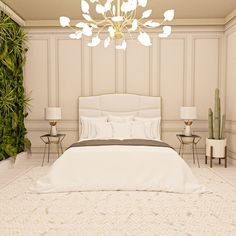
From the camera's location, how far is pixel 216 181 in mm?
4742

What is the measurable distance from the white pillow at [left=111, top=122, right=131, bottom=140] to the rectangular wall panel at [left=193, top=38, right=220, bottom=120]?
1870 millimetres

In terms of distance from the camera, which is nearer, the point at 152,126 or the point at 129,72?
the point at 152,126

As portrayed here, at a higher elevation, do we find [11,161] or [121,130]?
[121,130]

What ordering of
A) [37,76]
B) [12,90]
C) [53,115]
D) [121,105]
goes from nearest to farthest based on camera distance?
[12,90] → [53,115] → [121,105] → [37,76]

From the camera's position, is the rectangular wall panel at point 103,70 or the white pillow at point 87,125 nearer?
the white pillow at point 87,125

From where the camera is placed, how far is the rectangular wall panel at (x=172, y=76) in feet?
22.1

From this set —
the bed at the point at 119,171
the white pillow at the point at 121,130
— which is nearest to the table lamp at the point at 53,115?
the white pillow at the point at 121,130

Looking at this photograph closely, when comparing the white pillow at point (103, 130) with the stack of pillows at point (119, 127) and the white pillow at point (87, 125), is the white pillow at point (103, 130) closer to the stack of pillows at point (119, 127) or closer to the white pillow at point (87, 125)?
the stack of pillows at point (119, 127)

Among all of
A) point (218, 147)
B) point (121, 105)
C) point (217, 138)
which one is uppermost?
point (121, 105)

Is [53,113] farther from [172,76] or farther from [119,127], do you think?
[172,76]

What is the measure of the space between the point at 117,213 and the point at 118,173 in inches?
38.4

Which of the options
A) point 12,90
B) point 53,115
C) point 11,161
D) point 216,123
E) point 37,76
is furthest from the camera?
point 37,76

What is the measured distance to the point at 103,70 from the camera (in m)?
6.77

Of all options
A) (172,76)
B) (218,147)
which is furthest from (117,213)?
(172,76)
